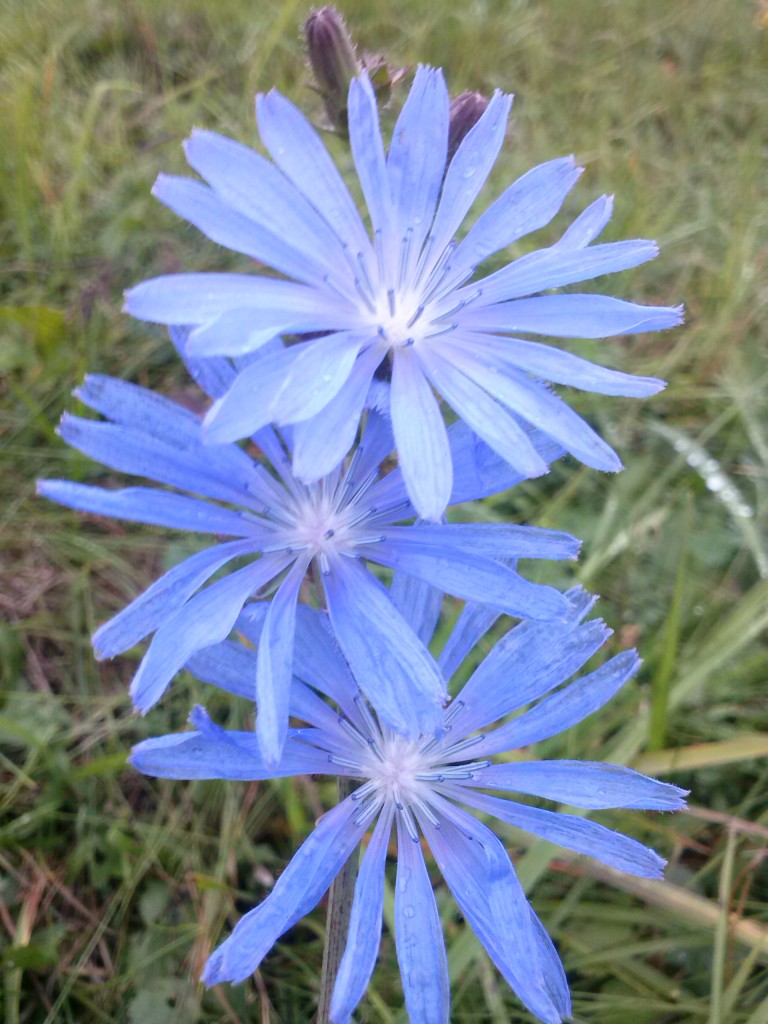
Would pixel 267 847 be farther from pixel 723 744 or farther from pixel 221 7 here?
pixel 221 7

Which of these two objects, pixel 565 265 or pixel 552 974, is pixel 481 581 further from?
pixel 552 974

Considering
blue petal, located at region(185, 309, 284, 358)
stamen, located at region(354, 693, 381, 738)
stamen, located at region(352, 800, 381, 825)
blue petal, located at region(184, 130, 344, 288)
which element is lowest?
stamen, located at region(352, 800, 381, 825)

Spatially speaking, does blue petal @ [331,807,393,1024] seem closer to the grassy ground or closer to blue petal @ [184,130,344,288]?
the grassy ground

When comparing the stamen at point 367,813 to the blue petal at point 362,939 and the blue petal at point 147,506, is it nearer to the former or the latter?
the blue petal at point 362,939

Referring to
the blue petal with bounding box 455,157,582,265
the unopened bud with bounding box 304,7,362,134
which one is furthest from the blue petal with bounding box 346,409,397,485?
the unopened bud with bounding box 304,7,362,134

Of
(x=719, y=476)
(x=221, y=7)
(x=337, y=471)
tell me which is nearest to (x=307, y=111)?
(x=221, y=7)

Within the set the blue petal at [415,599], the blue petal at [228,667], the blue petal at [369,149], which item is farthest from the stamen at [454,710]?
the blue petal at [369,149]

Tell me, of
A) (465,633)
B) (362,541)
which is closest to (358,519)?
(362,541)

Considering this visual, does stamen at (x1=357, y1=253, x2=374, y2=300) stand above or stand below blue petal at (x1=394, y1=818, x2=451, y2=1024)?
above
